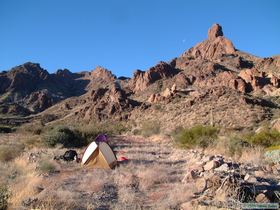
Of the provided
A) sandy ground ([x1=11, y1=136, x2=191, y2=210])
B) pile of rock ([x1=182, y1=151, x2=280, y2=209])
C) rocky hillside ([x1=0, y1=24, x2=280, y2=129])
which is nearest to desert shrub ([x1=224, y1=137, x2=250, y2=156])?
sandy ground ([x1=11, y1=136, x2=191, y2=210])

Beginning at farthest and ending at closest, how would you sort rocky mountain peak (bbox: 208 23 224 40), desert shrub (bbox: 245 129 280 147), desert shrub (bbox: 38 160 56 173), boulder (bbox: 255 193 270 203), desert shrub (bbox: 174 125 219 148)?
rocky mountain peak (bbox: 208 23 224 40) < desert shrub (bbox: 174 125 219 148) < desert shrub (bbox: 245 129 280 147) < desert shrub (bbox: 38 160 56 173) < boulder (bbox: 255 193 270 203)

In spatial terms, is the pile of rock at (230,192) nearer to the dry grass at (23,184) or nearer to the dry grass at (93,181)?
the dry grass at (93,181)

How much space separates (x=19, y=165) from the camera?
14.6 metres

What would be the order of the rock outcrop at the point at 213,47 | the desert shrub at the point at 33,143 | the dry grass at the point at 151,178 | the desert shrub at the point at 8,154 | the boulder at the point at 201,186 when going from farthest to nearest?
the rock outcrop at the point at 213,47
the desert shrub at the point at 33,143
the desert shrub at the point at 8,154
the dry grass at the point at 151,178
the boulder at the point at 201,186

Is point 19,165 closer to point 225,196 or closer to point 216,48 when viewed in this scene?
point 225,196

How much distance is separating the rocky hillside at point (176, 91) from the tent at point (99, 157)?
29603 mm

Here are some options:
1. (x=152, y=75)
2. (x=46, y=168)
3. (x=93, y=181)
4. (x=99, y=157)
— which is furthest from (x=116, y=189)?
(x=152, y=75)

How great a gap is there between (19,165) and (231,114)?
132 ft

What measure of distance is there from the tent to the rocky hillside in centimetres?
2960

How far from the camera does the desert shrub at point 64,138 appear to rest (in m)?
24.1

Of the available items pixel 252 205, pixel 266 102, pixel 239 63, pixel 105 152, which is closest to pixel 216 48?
pixel 239 63

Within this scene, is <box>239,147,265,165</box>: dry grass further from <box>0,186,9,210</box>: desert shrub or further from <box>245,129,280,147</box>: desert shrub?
<box>0,186,9,210</box>: desert shrub

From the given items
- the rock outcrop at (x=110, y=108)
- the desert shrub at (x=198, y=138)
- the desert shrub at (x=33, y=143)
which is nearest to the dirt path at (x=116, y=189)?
the desert shrub at (x=198, y=138)

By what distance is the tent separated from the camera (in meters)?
15.3
